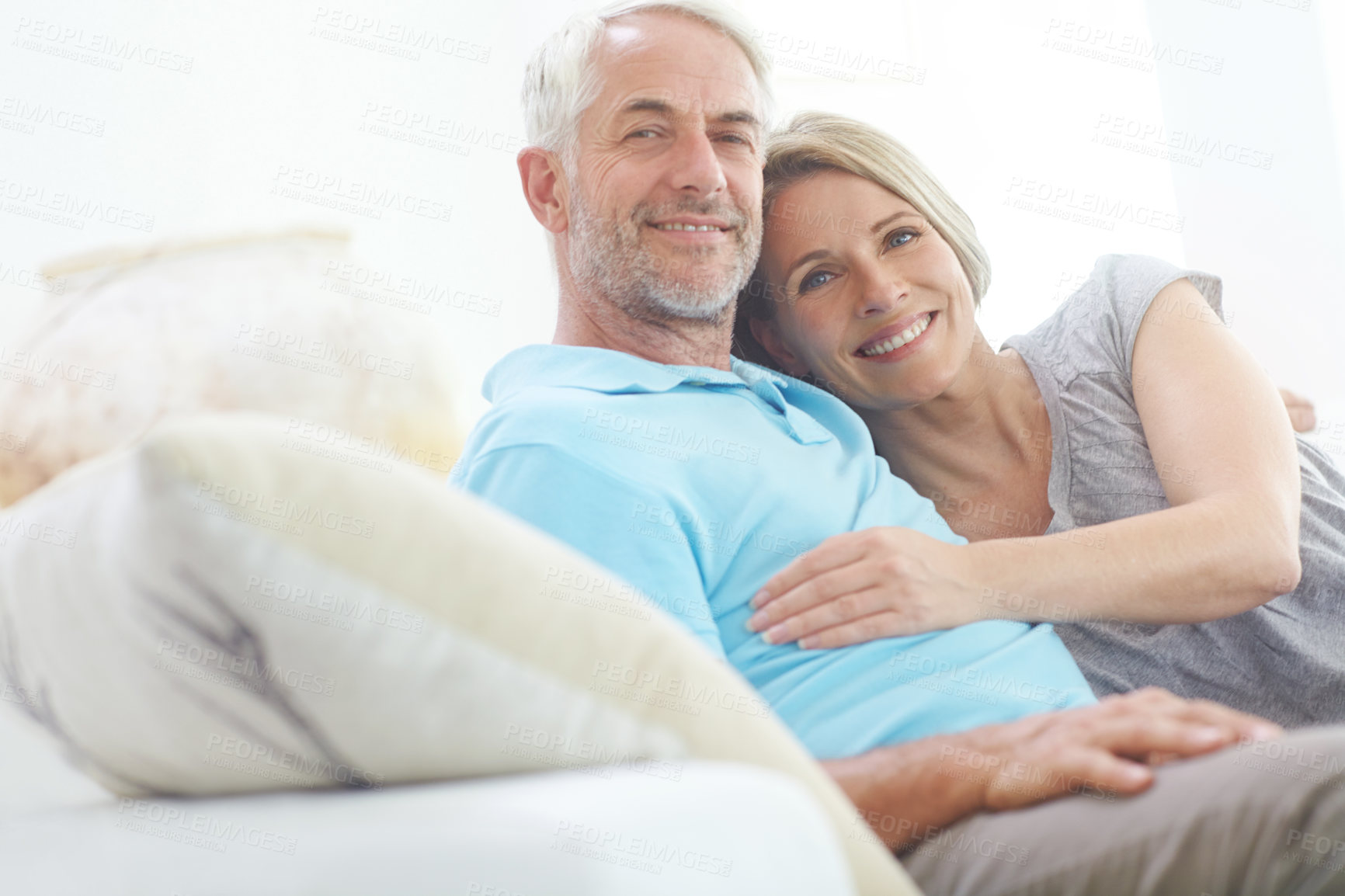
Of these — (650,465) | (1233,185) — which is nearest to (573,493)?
(650,465)

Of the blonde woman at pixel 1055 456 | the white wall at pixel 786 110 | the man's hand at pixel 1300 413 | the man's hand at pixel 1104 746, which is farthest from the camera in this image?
the white wall at pixel 786 110

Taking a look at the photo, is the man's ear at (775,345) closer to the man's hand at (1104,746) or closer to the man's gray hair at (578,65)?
the man's gray hair at (578,65)

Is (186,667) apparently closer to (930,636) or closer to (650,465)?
(650,465)

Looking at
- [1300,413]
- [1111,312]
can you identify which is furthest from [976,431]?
[1300,413]

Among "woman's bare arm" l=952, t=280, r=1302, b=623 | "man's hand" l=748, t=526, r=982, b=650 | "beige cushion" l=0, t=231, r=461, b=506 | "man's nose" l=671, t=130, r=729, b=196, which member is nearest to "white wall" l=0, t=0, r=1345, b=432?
"beige cushion" l=0, t=231, r=461, b=506

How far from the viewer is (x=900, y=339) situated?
1.34 m

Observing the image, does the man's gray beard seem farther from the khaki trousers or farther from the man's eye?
the khaki trousers

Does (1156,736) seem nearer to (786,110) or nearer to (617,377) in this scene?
(617,377)

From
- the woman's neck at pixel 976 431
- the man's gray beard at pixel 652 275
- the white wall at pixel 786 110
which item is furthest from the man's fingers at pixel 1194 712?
the white wall at pixel 786 110

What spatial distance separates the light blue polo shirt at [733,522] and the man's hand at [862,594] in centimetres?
2

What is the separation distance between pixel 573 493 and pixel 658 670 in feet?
1.41

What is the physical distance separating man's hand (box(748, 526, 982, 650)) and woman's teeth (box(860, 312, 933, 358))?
38 centimetres

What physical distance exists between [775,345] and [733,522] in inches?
21.0

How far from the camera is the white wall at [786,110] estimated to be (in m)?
1.88
